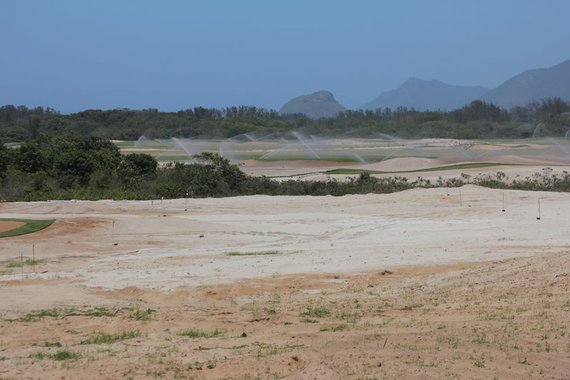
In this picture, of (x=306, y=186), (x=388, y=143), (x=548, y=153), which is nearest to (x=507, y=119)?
(x=388, y=143)

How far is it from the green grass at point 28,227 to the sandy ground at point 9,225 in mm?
259

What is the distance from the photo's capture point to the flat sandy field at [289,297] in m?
9.70

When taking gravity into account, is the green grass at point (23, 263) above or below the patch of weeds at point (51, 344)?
below

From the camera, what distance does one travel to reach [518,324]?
11.6 m

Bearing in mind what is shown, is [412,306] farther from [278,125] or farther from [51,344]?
[278,125]

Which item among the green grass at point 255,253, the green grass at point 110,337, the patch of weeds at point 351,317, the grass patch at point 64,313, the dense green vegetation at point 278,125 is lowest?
the green grass at point 255,253

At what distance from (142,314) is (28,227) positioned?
15.9 m

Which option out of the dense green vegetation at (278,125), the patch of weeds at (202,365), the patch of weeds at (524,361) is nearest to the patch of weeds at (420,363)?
the patch of weeds at (524,361)

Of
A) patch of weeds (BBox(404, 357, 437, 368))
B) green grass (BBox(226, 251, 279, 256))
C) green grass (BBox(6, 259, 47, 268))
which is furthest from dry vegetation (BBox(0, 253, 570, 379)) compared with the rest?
green grass (BBox(6, 259, 47, 268))

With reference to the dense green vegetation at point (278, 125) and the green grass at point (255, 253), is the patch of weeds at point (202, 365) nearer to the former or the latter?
Answer: the green grass at point (255, 253)

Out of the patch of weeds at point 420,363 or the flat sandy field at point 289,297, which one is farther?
the flat sandy field at point 289,297

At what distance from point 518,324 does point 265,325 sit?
3.70m

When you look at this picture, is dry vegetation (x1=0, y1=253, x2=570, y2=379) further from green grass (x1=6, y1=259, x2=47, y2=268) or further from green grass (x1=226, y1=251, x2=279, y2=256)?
green grass (x1=6, y1=259, x2=47, y2=268)

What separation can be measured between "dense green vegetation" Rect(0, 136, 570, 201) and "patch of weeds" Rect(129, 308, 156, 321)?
1066 inches
